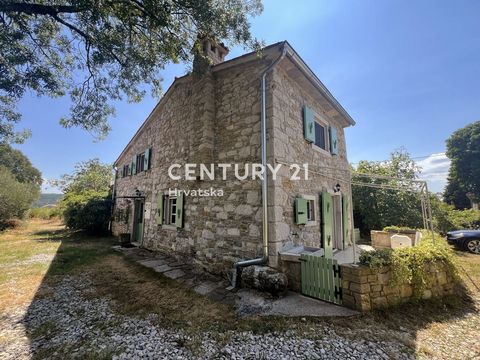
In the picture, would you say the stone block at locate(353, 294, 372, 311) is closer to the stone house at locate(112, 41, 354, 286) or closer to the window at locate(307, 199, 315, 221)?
the stone house at locate(112, 41, 354, 286)

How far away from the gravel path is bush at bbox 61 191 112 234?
10.7m

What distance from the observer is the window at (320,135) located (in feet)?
23.6

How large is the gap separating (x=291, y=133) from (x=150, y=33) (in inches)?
197

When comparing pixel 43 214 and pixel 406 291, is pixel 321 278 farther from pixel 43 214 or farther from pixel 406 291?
pixel 43 214

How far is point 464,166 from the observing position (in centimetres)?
2069

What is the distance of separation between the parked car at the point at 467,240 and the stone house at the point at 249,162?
5196mm

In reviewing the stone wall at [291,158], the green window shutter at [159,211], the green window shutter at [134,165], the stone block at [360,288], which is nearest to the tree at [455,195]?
the stone wall at [291,158]

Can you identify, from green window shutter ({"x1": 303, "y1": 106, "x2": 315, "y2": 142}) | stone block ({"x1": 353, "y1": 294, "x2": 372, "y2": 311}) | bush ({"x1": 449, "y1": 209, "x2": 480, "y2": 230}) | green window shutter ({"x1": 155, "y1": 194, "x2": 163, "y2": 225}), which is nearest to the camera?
stone block ({"x1": 353, "y1": 294, "x2": 372, "y2": 311})

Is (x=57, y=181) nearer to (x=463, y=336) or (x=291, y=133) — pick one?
(x=291, y=133)

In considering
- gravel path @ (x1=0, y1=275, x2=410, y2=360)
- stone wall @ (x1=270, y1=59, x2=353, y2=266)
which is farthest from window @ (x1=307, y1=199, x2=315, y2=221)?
gravel path @ (x1=0, y1=275, x2=410, y2=360)

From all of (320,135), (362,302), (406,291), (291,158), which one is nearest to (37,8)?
(291,158)

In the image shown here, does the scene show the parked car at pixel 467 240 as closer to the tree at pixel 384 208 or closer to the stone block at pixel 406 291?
the tree at pixel 384 208

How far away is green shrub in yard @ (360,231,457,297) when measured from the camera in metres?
3.65

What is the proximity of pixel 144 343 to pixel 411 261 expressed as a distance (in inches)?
184
